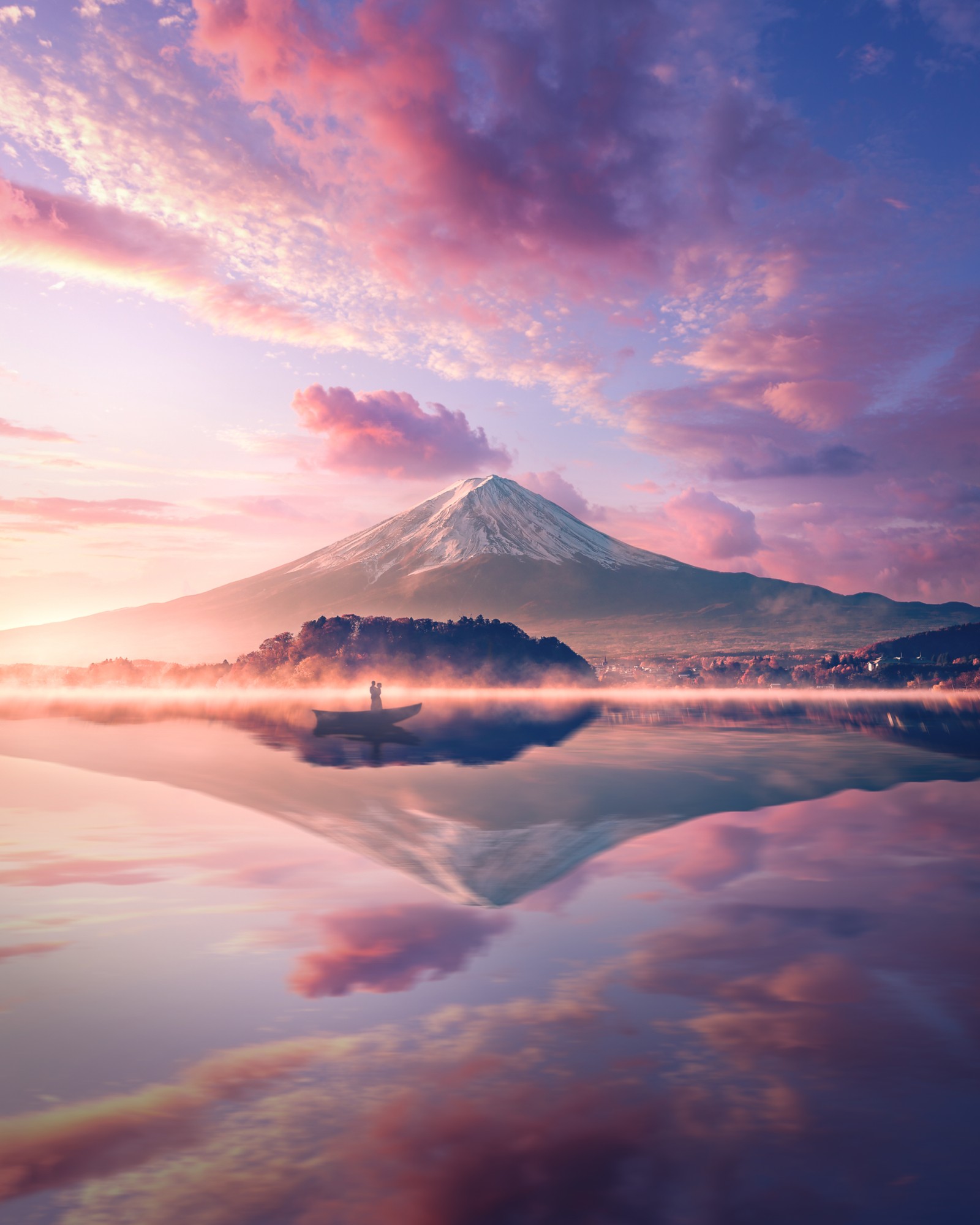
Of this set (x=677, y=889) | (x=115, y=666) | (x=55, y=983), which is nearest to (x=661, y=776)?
(x=677, y=889)

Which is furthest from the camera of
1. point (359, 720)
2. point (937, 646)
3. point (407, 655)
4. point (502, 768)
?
point (937, 646)

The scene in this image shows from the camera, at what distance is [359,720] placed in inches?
1657

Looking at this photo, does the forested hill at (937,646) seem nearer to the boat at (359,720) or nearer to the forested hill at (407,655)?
the forested hill at (407,655)

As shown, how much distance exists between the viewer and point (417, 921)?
34.9 feet

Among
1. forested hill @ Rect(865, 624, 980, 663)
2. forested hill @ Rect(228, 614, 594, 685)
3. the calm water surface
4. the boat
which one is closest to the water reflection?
the calm water surface

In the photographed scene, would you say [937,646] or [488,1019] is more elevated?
[937,646]

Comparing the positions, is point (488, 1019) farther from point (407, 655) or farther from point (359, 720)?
point (407, 655)

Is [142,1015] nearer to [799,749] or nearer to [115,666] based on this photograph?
[799,749]

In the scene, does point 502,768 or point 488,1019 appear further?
point 502,768

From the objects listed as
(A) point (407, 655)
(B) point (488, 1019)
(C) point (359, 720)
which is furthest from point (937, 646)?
(B) point (488, 1019)

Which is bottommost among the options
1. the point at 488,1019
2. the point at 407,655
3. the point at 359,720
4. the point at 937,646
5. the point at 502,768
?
the point at 502,768

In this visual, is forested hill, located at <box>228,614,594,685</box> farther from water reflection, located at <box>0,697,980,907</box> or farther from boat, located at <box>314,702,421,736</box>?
boat, located at <box>314,702,421,736</box>

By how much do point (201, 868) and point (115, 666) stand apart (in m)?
97.7

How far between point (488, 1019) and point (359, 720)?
35258mm
